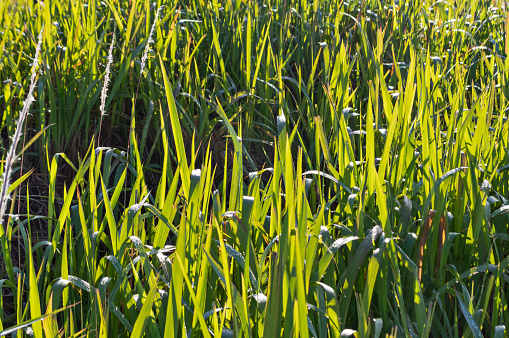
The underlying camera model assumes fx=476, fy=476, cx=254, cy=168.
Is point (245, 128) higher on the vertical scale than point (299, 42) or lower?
lower

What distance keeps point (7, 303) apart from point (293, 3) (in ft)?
6.93

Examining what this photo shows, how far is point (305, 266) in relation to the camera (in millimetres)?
785

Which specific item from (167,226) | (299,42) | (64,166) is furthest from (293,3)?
(167,226)

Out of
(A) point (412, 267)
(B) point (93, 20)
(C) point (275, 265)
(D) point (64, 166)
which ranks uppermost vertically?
(B) point (93, 20)

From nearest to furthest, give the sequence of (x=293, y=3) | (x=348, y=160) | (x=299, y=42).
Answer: (x=348, y=160)
(x=299, y=42)
(x=293, y=3)

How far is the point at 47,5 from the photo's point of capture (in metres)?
1.92

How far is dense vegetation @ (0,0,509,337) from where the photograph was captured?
0.78 m

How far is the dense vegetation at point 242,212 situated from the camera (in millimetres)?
784

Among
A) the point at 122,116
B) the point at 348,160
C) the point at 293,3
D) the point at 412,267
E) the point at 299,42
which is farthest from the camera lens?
the point at 293,3

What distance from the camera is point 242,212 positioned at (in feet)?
3.25

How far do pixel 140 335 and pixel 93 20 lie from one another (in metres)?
1.66

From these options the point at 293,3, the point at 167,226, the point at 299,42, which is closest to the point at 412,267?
the point at 167,226

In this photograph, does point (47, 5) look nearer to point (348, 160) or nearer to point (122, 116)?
point (122, 116)

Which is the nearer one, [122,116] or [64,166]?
[64,166]
